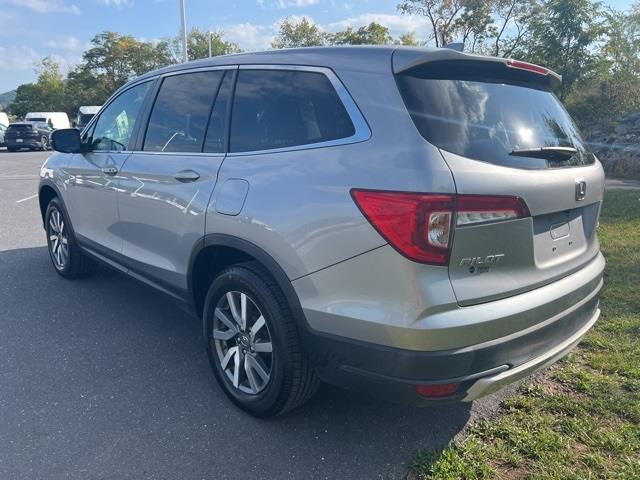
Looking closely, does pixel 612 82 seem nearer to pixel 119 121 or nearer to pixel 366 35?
pixel 119 121

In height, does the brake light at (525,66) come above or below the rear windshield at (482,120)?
above

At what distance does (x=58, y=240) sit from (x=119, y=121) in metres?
1.73

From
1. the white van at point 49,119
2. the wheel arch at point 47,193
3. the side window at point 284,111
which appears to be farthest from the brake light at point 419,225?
the white van at point 49,119

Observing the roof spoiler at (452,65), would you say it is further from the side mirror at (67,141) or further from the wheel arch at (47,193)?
the wheel arch at (47,193)

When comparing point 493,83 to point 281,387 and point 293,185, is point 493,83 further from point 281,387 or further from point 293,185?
point 281,387

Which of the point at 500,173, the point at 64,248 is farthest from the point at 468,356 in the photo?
the point at 64,248

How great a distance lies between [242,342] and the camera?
9.37 ft

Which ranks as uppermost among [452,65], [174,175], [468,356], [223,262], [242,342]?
[452,65]

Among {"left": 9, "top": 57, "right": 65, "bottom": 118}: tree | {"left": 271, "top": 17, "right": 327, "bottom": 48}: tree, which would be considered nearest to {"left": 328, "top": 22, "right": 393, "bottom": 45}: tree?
{"left": 271, "top": 17, "right": 327, "bottom": 48}: tree

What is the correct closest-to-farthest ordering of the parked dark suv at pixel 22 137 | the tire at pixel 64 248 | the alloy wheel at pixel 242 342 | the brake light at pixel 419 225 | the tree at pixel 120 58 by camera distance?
the brake light at pixel 419 225
the alloy wheel at pixel 242 342
the tire at pixel 64 248
the parked dark suv at pixel 22 137
the tree at pixel 120 58

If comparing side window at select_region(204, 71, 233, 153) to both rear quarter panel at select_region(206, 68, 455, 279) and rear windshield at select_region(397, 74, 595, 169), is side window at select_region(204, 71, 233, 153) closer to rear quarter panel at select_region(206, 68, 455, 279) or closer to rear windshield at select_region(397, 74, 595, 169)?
rear quarter panel at select_region(206, 68, 455, 279)

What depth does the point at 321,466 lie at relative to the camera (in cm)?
250

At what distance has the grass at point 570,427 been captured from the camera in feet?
8.00

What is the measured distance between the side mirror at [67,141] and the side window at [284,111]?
6.87ft
